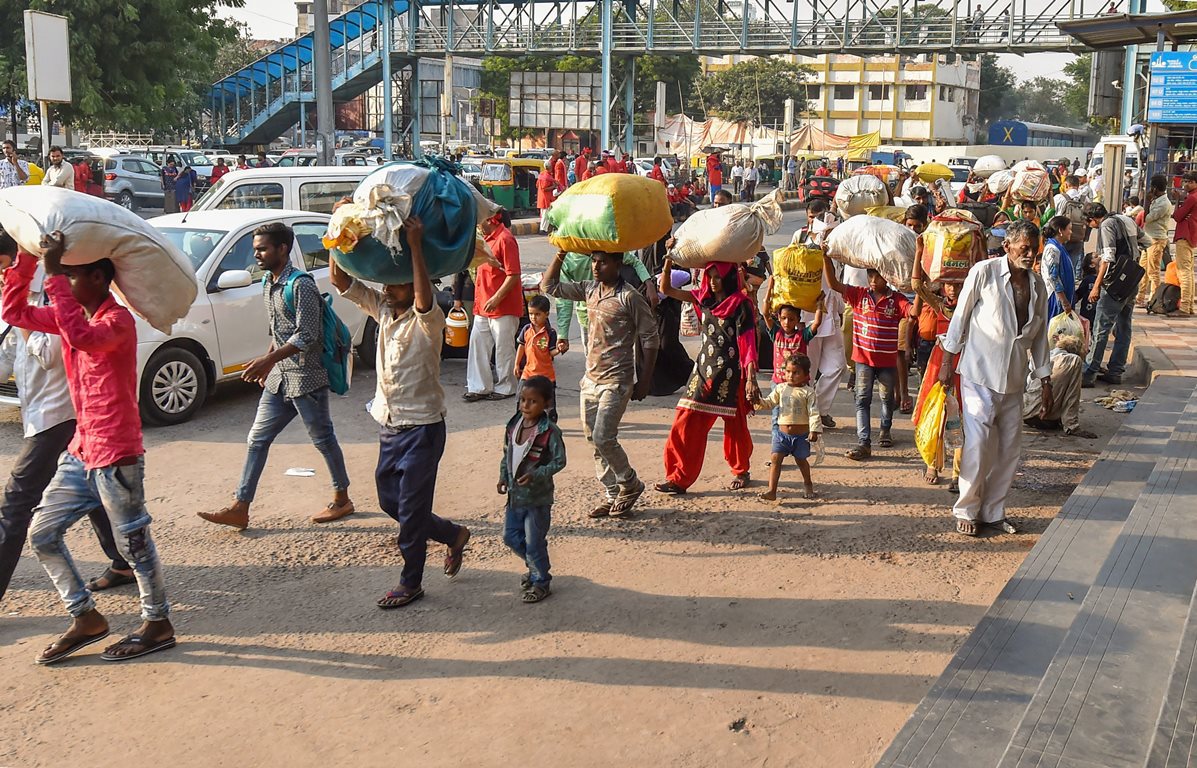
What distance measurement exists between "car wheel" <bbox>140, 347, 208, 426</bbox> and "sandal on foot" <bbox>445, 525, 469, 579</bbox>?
3.71m

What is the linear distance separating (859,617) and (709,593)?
0.71m

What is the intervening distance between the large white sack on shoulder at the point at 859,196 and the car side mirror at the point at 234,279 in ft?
16.7

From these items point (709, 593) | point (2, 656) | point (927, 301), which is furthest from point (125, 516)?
point (927, 301)

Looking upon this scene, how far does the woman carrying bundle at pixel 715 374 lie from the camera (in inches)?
264

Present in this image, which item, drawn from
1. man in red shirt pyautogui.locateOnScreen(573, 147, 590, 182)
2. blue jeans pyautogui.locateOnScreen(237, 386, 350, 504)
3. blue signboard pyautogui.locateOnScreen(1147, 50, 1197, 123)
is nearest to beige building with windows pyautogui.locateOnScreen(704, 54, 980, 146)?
man in red shirt pyautogui.locateOnScreen(573, 147, 590, 182)

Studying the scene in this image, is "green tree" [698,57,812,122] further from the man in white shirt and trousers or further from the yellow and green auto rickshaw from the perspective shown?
the man in white shirt and trousers

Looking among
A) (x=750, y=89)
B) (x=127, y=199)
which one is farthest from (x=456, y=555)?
(x=750, y=89)

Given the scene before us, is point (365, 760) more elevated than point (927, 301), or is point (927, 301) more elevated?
point (927, 301)

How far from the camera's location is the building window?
8506 cm

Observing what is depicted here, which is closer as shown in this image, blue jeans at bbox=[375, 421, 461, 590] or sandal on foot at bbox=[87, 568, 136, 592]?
blue jeans at bbox=[375, 421, 461, 590]

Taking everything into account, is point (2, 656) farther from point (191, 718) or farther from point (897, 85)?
point (897, 85)

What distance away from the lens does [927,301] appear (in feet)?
23.6

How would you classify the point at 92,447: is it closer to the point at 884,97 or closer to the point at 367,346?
the point at 367,346

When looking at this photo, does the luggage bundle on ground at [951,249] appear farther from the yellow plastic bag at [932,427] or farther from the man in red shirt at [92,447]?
the man in red shirt at [92,447]
